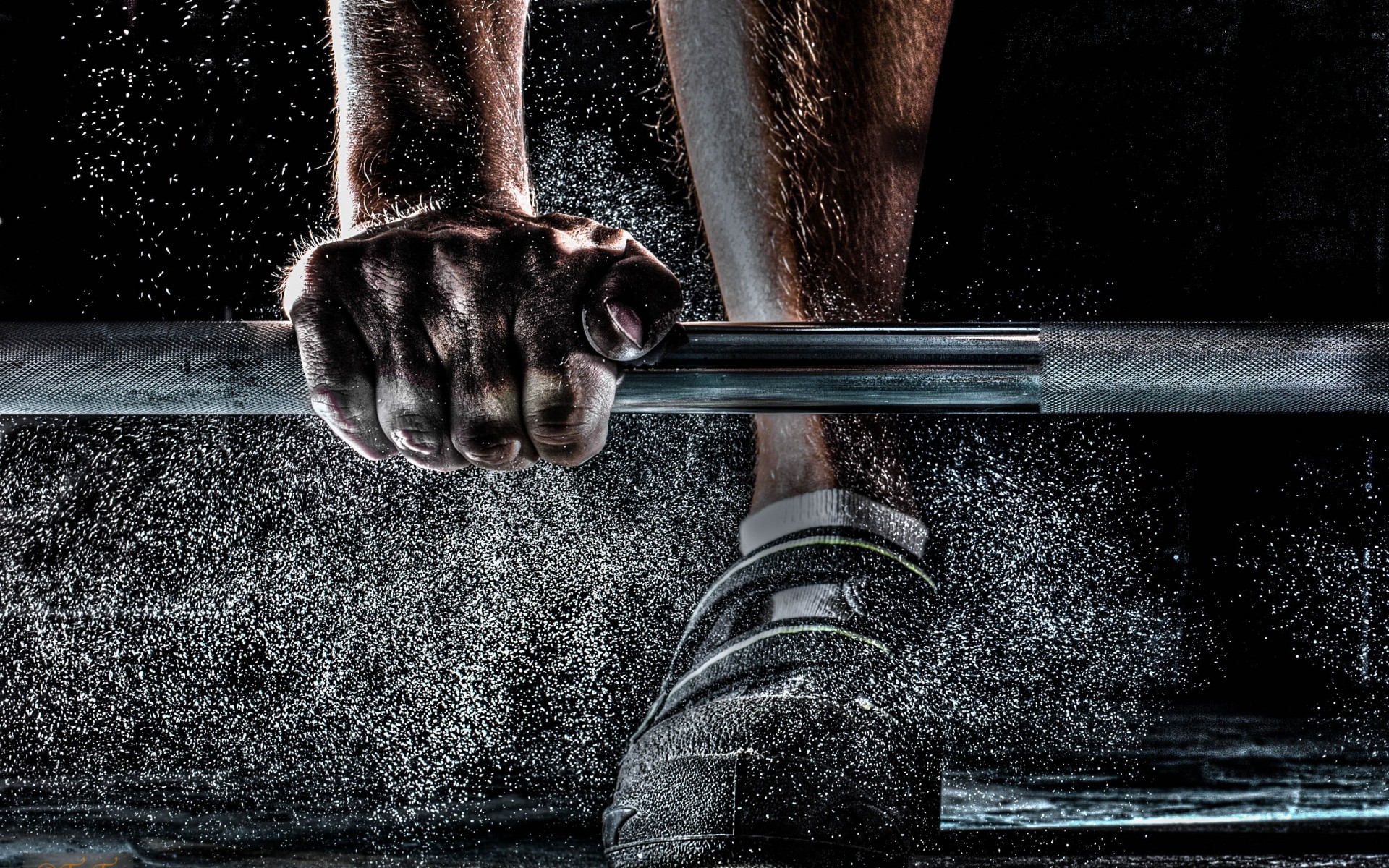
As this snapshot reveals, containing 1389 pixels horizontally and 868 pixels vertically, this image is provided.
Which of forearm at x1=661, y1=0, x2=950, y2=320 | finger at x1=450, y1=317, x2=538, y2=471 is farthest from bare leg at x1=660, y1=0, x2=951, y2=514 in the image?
finger at x1=450, y1=317, x2=538, y2=471

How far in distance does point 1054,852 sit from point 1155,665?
272 mm

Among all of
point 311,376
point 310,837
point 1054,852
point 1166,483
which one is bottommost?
point 310,837

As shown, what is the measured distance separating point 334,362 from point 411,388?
0.03 m

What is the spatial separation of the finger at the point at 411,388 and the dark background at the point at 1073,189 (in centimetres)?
62

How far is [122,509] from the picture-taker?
0.99 meters

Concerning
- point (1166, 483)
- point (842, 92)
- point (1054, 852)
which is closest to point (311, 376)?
point (842, 92)

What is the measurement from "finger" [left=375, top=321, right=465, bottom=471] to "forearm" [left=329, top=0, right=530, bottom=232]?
8 centimetres

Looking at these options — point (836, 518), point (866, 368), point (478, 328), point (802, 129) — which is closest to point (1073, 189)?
point (802, 129)

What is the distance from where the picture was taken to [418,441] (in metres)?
0.39

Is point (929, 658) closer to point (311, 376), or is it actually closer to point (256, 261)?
point (311, 376)

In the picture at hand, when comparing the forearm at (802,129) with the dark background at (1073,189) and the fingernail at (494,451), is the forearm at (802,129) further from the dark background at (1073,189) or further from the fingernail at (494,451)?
the fingernail at (494,451)

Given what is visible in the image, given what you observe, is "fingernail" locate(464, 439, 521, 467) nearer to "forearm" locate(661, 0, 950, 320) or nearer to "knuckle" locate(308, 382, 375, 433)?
"knuckle" locate(308, 382, 375, 433)

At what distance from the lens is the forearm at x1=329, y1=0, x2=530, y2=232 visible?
1.46 ft

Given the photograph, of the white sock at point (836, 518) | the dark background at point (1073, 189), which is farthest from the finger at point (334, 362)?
the dark background at point (1073, 189)
